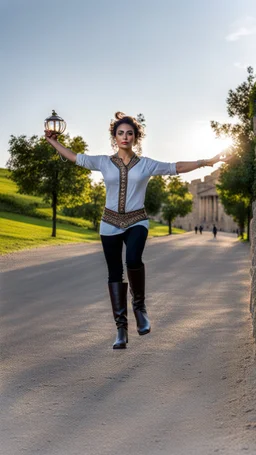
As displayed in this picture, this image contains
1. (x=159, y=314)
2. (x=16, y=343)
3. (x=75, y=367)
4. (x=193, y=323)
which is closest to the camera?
(x=75, y=367)

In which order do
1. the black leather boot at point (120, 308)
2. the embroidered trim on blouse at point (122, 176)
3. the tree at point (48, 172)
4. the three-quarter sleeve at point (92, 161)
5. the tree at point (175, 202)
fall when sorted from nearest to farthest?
the embroidered trim on blouse at point (122, 176), the three-quarter sleeve at point (92, 161), the black leather boot at point (120, 308), the tree at point (48, 172), the tree at point (175, 202)

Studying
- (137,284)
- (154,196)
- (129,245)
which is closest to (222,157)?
(129,245)

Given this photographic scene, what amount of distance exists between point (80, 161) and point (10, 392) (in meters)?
2.12

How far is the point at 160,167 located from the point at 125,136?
0.40 m

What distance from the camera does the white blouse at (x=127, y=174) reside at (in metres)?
5.96

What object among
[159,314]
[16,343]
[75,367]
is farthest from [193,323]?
[75,367]

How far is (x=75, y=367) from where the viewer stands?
747 cm

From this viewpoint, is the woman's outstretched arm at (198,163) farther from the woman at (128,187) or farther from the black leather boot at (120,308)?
the black leather boot at (120,308)

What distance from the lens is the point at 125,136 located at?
19.8 feet

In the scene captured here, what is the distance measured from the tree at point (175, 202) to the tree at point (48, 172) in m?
52.3

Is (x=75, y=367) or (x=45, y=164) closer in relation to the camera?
(x=75, y=367)

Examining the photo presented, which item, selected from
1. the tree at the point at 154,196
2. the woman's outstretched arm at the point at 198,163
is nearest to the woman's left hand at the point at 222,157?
the woman's outstretched arm at the point at 198,163

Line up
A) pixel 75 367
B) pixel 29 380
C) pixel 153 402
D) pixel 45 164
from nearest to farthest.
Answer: pixel 153 402 < pixel 29 380 < pixel 75 367 < pixel 45 164

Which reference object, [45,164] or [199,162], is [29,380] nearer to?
[199,162]
